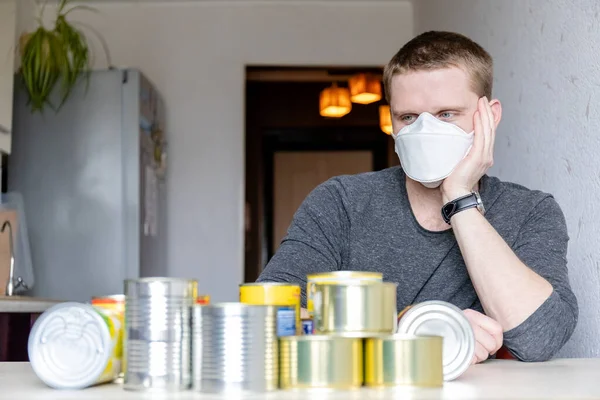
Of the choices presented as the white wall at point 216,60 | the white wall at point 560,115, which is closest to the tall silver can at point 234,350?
the white wall at point 560,115

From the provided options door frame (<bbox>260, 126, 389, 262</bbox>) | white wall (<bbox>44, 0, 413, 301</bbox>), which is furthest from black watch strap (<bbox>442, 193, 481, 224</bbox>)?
door frame (<bbox>260, 126, 389, 262</bbox>)

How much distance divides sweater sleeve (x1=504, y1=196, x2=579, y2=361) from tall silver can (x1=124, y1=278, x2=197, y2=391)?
585 mm

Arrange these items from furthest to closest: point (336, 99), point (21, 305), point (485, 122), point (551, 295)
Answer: point (336, 99) → point (21, 305) → point (485, 122) → point (551, 295)

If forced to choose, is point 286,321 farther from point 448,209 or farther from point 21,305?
point 21,305

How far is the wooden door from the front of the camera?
6523mm

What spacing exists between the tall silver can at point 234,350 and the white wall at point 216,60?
3.51m

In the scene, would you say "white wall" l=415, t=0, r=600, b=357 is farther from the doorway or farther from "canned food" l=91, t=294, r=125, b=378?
the doorway

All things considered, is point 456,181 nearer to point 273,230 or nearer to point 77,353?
point 77,353

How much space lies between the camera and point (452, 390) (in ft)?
2.32

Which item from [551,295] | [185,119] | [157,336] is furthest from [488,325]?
[185,119]

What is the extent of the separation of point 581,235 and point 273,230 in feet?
16.0

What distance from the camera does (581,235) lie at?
1.67 meters

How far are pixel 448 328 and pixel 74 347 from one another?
14.9 inches

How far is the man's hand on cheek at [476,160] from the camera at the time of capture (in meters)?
1.33
